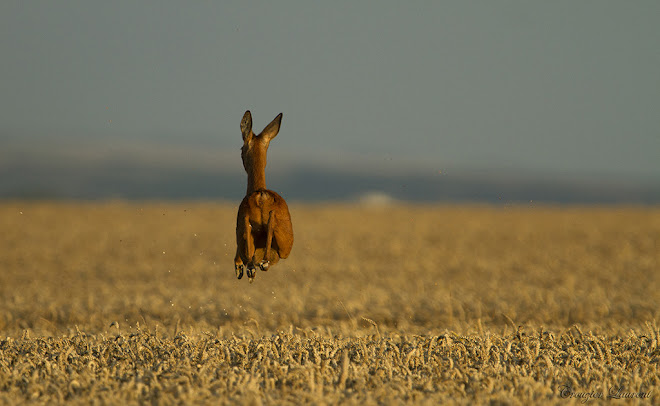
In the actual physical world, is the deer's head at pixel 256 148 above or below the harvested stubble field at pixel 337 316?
above

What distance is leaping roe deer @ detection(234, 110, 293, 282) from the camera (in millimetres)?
4891

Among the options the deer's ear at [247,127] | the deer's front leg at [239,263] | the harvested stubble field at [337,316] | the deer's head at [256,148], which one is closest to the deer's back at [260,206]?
the deer's head at [256,148]

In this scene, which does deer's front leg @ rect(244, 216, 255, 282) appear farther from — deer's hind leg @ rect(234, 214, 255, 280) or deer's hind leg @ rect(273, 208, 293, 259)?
deer's hind leg @ rect(273, 208, 293, 259)

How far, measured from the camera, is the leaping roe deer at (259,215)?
4.89 metres

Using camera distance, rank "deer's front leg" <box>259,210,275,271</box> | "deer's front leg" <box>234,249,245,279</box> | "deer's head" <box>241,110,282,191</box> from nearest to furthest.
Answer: "deer's front leg" <box>259,210,275,271</box>, "deer's head" <box>241,110,282,191</box>, "deer's front leg" <box>234,249,245,279</box>

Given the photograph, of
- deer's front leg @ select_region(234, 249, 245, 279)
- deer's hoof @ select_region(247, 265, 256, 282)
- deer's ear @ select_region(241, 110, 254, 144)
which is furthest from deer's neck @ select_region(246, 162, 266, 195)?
deer's hoof @ select_region(247, 265, 256, 282)

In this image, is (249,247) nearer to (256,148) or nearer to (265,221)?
(265,221)

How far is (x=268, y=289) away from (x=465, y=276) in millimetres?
6119

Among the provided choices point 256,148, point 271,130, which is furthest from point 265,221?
point 271,130

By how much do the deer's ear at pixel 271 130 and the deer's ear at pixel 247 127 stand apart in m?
0.10

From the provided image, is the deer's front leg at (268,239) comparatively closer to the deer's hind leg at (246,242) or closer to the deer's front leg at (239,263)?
the deer's hind leg at (246,242)

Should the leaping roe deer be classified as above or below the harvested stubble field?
above

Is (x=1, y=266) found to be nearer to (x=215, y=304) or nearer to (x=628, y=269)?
(x=215, y=304)

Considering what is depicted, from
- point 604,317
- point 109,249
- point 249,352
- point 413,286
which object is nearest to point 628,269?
point 413,286
